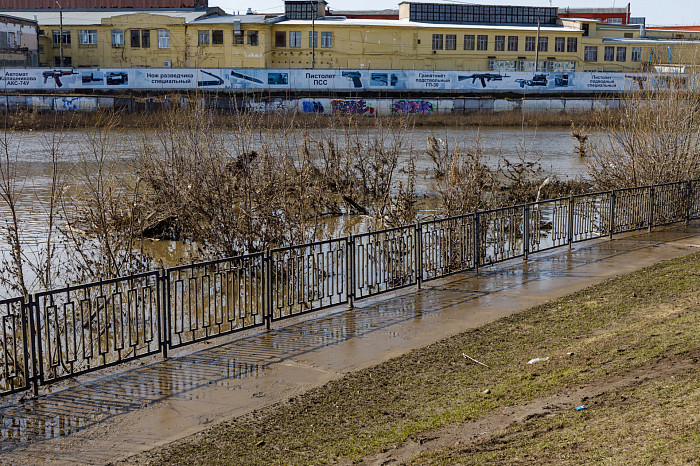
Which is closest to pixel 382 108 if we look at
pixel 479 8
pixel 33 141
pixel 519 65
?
pixel 519 65

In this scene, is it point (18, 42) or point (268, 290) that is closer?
point (268, 290)

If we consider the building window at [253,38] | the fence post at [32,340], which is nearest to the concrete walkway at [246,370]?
the fence post at [32,340]

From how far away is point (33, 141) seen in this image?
4097cm

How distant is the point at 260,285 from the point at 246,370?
398 centimetres

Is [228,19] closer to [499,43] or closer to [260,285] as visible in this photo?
[499,43]

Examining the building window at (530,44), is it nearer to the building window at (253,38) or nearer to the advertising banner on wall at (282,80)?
the advertising banner on wall at (282,80)

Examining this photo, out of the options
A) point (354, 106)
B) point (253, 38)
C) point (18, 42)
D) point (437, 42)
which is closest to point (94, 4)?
point (18, 42)

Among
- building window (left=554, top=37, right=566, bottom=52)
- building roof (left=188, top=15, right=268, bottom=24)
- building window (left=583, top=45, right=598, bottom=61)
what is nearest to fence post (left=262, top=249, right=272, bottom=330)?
building roof (left=188, top=15, right=268, bottom=24)

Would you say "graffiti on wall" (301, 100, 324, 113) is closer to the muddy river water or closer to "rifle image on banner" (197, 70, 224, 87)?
"rifle image on banner" (197, 70, 224, 87)

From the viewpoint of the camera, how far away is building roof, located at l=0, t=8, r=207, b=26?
201ft

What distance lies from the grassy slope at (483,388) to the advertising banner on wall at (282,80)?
42881mm

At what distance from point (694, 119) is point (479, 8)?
5975 cm

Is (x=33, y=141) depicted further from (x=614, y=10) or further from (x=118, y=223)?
(x=614, y=10)

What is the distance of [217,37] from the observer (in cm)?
5944
